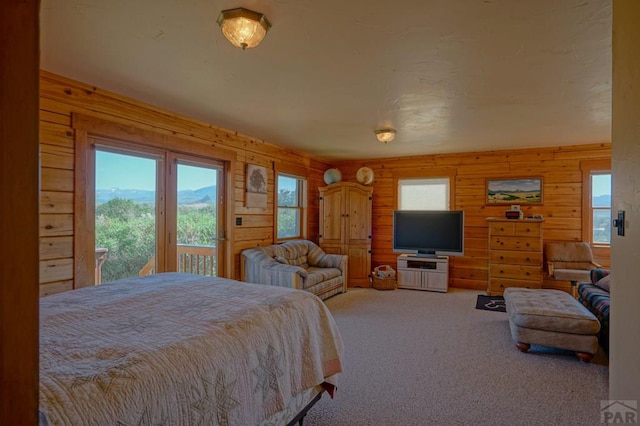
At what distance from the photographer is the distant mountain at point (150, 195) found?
3.07 m

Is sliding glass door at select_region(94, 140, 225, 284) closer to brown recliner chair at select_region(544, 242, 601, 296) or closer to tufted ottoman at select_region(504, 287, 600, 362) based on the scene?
tufted ottoman at select_region(504, 287, 600, 362)

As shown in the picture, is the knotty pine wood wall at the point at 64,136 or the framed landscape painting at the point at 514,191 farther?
the framed landscape painting at the point at 514,191

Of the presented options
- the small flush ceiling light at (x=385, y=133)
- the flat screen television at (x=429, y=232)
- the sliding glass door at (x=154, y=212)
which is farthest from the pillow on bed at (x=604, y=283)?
the sliding glass door at (x=154, y=212)

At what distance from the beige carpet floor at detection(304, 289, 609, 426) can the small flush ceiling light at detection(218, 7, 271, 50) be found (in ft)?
7.57

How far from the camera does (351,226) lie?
6016mm

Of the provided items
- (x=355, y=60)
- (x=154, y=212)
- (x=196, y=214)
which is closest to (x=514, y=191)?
(x=355, y=60)

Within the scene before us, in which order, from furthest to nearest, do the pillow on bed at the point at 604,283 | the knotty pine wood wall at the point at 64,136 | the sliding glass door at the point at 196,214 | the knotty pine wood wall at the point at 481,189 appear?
1. the knotty pine wood wall at the point at 481,189
2. the sliding glass door at the point at 196,214
3. the pillow on bed at the point at 604,283
4. the knotty pine wood wall at the point at 64,136

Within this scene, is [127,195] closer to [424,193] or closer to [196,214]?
[196,214]

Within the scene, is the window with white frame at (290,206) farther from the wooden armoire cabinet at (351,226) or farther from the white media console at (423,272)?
the white media console at (423,272)

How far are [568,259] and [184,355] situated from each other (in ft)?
18.8

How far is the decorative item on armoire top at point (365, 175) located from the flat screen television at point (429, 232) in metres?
0.79

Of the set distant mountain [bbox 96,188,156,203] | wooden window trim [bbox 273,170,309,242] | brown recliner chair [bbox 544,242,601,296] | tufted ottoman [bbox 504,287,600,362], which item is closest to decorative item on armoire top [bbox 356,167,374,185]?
wooden window trim [bbox 273,170,309,242]

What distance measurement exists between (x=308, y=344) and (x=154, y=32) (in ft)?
6.74

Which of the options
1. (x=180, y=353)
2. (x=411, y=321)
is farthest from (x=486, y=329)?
(x=180, y=353)
